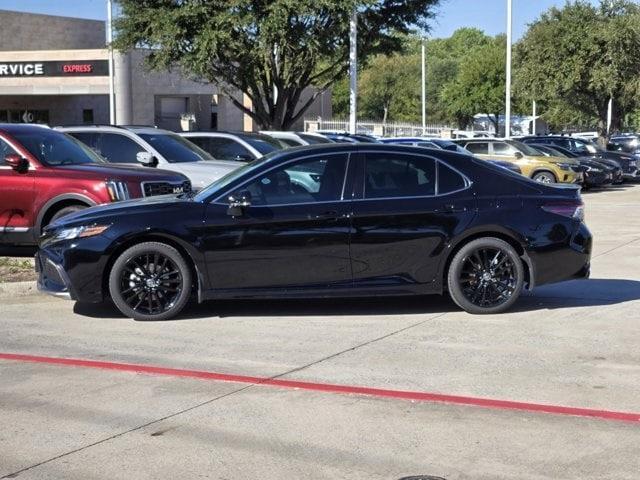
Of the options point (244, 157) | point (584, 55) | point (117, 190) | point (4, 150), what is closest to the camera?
point (117, 190)

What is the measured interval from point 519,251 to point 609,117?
37.5 m

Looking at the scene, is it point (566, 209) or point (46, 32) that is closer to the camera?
point (566, 209)

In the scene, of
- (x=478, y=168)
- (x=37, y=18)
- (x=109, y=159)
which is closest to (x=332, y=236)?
(x=478, y=168)

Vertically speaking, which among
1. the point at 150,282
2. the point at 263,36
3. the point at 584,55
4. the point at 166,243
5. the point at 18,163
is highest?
the point at 584,55

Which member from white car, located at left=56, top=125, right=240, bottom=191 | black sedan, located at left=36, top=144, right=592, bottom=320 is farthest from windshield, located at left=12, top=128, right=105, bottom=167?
black sedan, located at left=36, top=144, right=592, bottom=320

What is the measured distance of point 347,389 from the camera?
6324 mm

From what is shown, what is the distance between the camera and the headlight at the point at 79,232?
8461 mm

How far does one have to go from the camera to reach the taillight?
8797 millimetres

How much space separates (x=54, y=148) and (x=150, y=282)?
468cm

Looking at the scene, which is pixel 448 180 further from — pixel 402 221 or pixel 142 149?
pixel 142 149

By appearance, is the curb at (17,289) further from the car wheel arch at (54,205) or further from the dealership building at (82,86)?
the dealership building at (82,86)

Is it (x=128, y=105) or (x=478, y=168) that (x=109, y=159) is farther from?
(x=128, y=105)

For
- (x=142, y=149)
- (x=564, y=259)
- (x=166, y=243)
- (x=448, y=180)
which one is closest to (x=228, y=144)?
(x=142, y=149)

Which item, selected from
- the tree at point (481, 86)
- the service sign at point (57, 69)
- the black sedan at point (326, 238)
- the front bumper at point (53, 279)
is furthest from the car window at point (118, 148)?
the tree at point (481, 86)
